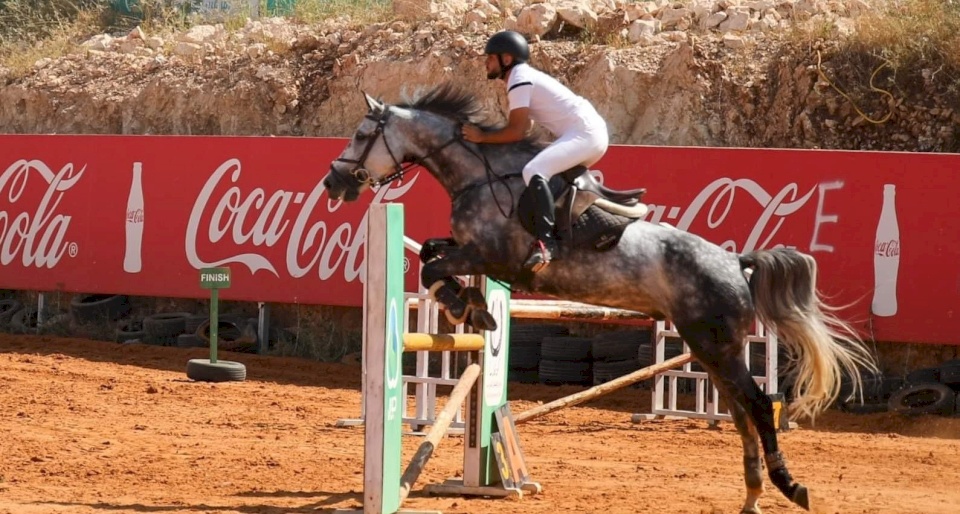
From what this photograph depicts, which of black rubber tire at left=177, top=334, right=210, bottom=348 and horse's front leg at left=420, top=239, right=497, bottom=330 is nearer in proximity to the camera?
horse's front leg at left=420, top=239, right=497, bottom=330

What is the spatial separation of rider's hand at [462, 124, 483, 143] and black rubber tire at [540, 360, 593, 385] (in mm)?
7303

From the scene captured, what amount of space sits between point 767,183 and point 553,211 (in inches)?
275

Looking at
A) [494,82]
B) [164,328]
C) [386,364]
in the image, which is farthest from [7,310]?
[386,364]

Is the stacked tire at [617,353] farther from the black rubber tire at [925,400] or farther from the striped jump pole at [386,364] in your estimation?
the striped jump pole at [386,364]

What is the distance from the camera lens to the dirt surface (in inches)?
344

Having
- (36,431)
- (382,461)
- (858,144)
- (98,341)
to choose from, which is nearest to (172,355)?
(98,341)

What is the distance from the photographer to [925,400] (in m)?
13.8

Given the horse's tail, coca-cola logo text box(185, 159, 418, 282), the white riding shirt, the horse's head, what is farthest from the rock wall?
the horse's head

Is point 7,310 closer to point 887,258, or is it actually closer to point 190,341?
point 190,341

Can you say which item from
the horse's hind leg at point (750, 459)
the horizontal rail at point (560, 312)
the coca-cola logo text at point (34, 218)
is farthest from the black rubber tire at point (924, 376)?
the coca-cola logo text at point (34, 218)

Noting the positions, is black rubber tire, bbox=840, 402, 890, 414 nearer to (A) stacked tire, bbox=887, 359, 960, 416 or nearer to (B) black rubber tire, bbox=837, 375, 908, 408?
(B) black rubber tire, bbox=837, 375, 908, 408

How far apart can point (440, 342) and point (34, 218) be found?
1252 centimetres

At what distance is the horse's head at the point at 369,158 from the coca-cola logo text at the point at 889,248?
7208mm

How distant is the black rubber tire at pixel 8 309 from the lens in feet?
64.3
